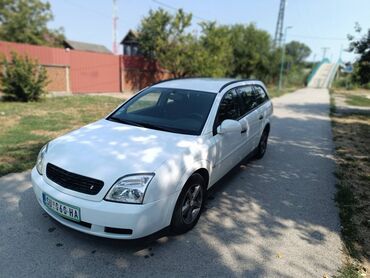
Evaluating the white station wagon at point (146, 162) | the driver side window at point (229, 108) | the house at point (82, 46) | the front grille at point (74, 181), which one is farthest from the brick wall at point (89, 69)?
the house at point (82, 46)

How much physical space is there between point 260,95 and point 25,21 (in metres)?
43.1

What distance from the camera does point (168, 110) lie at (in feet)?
13.3

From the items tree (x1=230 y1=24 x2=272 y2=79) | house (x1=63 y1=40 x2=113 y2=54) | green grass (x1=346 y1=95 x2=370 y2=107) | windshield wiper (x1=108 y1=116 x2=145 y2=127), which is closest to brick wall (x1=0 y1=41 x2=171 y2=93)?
tree (x1=230 y1=24 x2=272 y2=79)

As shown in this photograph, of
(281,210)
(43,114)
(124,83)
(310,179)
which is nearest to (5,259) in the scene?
(281,210)

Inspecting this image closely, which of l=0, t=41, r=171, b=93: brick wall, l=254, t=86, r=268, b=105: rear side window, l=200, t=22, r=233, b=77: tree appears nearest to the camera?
l=254, t=86, r=268, b=105: rear side window

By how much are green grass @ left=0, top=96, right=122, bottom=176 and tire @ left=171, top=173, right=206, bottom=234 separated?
3.08 metres

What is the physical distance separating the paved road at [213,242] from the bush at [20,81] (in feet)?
29.7

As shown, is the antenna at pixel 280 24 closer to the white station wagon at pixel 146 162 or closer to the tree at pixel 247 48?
the tree at pixel 247 48

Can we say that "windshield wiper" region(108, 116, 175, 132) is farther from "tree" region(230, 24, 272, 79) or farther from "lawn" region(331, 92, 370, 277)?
"tree" region(230, 24, 272, 79)

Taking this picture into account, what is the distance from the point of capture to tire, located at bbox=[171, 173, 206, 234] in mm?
3054

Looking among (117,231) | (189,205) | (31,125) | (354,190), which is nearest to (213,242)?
(189,205)

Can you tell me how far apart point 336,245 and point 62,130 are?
6636mm

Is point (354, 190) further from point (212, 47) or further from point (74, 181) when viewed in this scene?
point (212, 47)

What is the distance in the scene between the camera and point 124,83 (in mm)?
21078
